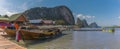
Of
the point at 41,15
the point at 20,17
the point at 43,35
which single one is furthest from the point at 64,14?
the point at 43,35

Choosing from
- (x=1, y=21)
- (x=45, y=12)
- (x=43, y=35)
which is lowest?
(x=43, y=35)

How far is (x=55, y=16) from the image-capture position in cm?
8331

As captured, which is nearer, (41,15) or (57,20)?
(57,20)

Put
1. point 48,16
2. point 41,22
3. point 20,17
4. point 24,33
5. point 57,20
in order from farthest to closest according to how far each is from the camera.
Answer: point 48,16 → point 57,20 → point 41,22 → point 20,17 → point 24,33

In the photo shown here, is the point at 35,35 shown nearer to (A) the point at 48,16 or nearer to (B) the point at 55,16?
(B) the point at 55,16

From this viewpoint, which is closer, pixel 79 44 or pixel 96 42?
pixel 79 44

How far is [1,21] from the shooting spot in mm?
41750

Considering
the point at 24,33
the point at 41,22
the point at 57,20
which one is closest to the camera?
the point at 24,33

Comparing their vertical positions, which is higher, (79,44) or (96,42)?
(79,44)

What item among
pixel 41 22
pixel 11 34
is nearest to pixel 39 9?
pixel 41 22

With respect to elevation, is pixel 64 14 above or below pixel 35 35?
above

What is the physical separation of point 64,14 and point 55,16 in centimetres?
1366

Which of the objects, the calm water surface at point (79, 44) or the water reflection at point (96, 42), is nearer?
the calm water surface at point (79, 44)

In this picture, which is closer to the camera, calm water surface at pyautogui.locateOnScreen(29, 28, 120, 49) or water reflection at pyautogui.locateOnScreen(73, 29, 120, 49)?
calm water surface at pyautogui.locateOnScreen(29, 28, 120, 49)
